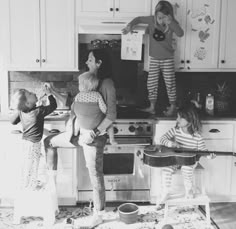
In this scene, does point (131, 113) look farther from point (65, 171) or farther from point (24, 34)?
point (24, 34)

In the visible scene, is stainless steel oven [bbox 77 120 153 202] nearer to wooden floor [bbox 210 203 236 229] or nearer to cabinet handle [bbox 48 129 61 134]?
cabinet handle [bbox 48 129 61 134]

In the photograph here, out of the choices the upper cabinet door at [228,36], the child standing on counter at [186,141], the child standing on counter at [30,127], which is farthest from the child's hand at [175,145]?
the child standing on counter at [30,127]

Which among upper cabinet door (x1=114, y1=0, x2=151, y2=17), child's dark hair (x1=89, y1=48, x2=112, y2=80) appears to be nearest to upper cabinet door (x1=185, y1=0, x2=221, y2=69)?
upper cabinet door (x1=114, y1=0, x2=151, y2=17)

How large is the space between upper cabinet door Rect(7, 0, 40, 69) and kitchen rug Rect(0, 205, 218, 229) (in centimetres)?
134

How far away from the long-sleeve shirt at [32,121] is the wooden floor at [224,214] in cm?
167

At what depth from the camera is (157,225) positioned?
344 cm

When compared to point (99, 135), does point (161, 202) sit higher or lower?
lower

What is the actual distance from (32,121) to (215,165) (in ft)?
5.54

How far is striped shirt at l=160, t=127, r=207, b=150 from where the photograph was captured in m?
3.54

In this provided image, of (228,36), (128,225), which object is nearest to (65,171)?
(128,225)

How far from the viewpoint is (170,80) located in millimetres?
3900

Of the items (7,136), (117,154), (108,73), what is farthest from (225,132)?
(7,136)

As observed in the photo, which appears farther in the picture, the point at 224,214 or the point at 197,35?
the point at 197,35

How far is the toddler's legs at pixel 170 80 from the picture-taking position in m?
3.86
